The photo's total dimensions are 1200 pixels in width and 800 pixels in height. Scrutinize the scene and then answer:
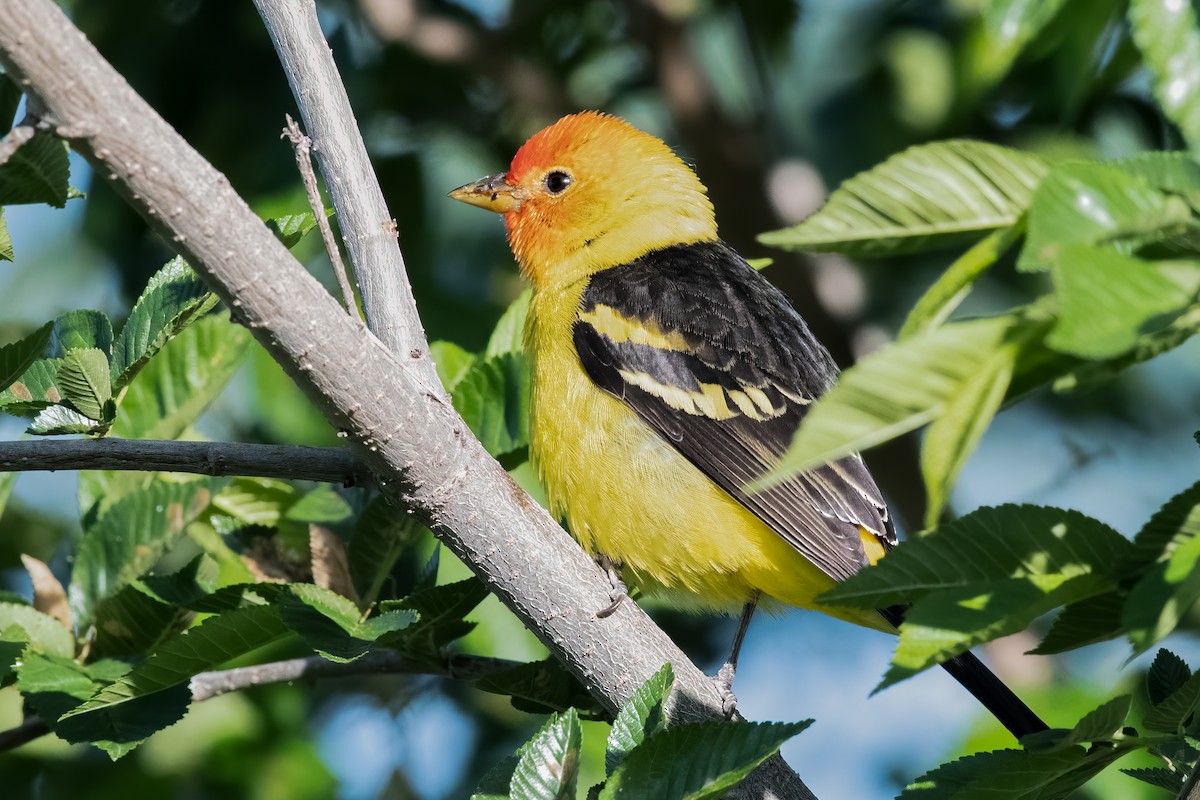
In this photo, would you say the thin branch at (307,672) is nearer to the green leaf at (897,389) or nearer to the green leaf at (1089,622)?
the green leaf at (1089,622)

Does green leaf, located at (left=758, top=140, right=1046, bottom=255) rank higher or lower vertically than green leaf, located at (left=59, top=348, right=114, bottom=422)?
lower

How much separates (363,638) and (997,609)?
49.6 inches

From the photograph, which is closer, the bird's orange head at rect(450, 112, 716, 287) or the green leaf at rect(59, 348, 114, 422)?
the green leaf at rect(59, 348, 114, 422)

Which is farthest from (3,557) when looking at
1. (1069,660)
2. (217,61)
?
(1069,660)

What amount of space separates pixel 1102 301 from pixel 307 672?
2.17m

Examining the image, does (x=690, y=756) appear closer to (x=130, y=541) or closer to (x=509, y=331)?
(x=130, y=541)

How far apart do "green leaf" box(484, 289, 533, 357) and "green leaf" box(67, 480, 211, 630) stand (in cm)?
88

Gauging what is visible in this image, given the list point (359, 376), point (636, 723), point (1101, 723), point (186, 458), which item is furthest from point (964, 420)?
point (186, 458)

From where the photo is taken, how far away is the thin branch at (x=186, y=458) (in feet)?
7.30

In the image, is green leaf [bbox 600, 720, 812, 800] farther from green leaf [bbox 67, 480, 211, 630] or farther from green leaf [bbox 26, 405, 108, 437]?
green leaf [bbox 67, 480, 211, 630]

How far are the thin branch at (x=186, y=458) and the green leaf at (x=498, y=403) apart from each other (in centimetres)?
88

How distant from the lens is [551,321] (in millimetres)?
3859

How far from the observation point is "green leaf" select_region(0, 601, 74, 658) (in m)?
2.84

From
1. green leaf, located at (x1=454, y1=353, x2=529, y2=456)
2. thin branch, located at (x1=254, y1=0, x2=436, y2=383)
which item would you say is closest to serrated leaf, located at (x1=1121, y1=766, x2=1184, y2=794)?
thin branch, located at (x1=254, y1=0, x2=436, y2=383)
